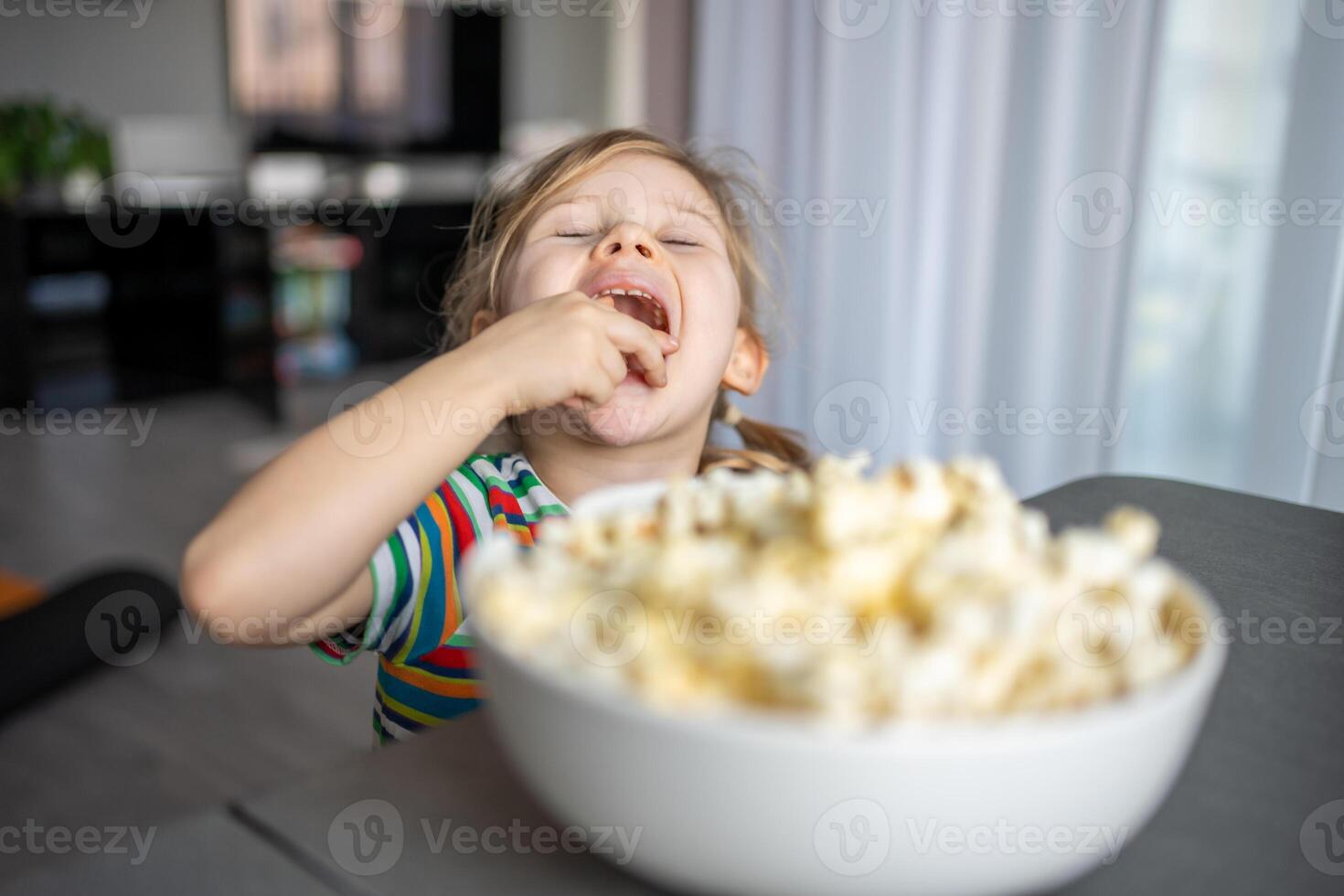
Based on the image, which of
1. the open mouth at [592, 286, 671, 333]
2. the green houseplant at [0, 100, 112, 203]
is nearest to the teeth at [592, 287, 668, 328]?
the open mouth at [592, 286, 671, 333]

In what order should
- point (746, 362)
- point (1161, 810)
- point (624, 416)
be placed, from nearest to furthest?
point (1161, 810)
point (624, 416)
point (746, 362)

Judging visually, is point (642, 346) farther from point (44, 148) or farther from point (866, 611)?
point (44, 148)

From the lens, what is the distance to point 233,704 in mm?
2012

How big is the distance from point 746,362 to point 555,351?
0.48 metres

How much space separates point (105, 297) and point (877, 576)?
4.11 metres

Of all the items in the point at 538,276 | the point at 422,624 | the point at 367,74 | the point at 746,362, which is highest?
the point at 367,74

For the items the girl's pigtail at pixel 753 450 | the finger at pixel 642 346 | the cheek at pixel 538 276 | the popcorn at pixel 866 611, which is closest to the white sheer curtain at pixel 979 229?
the girl's pigtail at pixel 753 450

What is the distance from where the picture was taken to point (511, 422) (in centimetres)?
111

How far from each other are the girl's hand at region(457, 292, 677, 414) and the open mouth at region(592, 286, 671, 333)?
0.63ft

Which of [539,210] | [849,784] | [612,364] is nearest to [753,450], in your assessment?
[539,210]

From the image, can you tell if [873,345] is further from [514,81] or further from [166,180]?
[514,81]

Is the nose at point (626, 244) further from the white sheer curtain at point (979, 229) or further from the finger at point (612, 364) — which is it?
the white sheer curtain at point (979, 229)

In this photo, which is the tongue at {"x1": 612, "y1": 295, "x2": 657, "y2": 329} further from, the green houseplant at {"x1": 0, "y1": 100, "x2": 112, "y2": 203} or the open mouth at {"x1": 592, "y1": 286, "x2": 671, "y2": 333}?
the green houseplant at {"x1": 0, "y1": 100, "x2": 112, "y2": 203}

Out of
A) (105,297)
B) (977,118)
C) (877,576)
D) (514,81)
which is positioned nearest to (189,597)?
(877,576)
